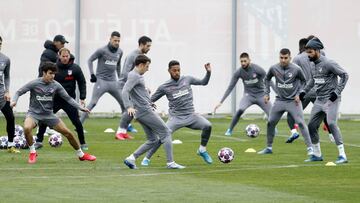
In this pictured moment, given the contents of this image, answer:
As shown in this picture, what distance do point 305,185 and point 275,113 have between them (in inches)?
242

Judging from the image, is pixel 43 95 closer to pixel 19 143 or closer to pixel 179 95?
pixel 179 95

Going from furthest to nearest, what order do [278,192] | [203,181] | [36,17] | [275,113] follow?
[36,17]
[275,113]
[203,181]
[278,192]

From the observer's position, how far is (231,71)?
39.3 meters

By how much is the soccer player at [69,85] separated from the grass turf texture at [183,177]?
0.43 metres

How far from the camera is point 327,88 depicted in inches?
826

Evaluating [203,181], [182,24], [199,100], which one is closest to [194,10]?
[182,24]

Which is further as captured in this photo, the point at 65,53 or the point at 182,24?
the point at 182,24

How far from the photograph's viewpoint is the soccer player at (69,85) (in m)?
23.8

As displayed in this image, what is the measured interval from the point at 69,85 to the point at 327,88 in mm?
6565

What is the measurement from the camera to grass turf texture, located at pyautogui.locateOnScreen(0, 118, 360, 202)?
50.7 ft

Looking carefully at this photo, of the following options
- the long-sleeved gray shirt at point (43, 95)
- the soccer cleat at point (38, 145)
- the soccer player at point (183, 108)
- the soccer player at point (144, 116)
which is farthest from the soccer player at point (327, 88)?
the soccer cleat at point (38, 145)

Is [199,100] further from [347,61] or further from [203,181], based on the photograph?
[203,181]

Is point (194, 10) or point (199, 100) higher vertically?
point (194, 10)

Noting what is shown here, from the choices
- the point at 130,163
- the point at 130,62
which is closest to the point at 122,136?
the point at 130,62
